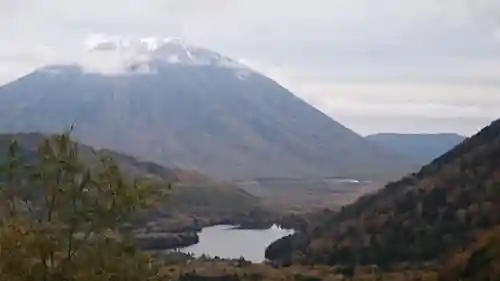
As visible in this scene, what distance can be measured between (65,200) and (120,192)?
1.80m

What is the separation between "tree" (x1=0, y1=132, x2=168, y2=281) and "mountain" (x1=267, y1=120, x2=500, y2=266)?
7133 cm

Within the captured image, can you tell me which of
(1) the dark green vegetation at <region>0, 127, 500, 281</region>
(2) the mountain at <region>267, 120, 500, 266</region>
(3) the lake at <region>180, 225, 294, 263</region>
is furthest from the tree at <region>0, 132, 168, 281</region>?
(3) the lake at <region>180, 225, 294, 263</region>

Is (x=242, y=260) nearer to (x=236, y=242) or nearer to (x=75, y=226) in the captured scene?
(x=236, y=242)

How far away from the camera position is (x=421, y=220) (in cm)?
11556

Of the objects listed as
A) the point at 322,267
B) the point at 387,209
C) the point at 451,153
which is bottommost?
the point at 322,267

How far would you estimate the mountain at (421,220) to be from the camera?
10512cm

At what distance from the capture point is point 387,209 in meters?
131

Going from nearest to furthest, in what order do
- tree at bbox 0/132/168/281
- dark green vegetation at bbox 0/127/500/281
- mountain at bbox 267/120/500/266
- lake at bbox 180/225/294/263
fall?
tree at bbox 0/132/168/281, dark green vegetation at bbox 0/127/500/281, mountain at bbox 267/120/500/266, lake at bbox 180/225/294/263

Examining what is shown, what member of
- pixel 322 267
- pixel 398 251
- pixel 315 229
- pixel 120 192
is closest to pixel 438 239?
pixel 398 251

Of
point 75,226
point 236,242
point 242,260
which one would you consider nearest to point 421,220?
point 242,260

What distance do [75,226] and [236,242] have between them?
14400 cm

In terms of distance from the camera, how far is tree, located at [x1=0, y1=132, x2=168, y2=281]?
2498 cm

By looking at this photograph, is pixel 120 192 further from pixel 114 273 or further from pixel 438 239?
pixel 438 239

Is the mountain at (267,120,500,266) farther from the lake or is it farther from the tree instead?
the tree
